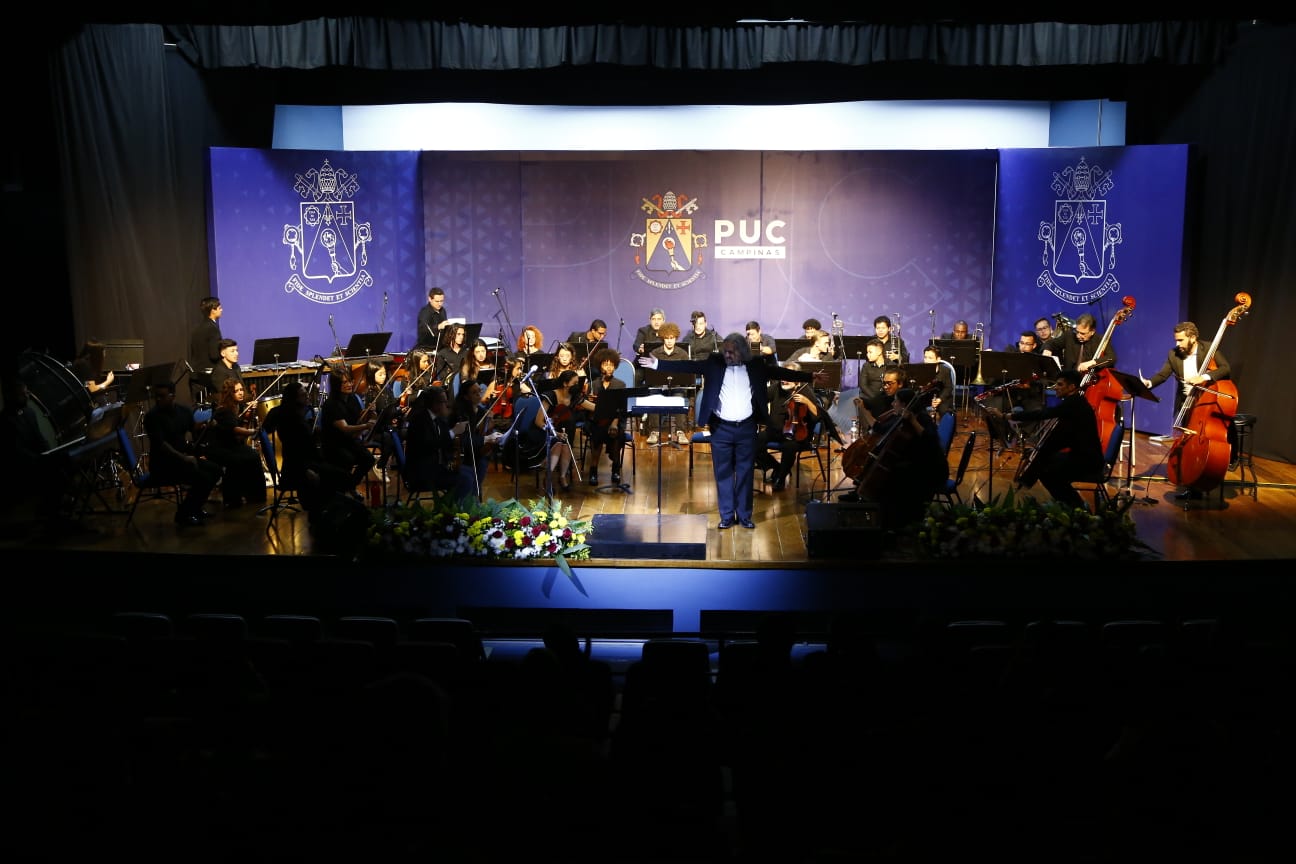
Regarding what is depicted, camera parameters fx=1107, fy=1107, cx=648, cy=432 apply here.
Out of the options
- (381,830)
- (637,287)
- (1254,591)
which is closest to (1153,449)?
(1254,591)

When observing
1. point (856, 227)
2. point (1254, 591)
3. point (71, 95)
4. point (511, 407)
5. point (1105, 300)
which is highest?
point (71, 95)

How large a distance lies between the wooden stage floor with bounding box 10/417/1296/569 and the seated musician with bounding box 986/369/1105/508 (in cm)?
65

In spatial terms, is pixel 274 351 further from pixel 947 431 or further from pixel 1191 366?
pixel 1191 366

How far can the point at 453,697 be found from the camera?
5.12m

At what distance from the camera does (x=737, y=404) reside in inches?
347

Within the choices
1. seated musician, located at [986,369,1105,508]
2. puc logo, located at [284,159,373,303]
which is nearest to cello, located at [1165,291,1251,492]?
seated musician, located at [986,369,1105,508]

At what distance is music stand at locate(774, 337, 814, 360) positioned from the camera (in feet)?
39.0

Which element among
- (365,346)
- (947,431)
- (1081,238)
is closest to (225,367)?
(365,346)

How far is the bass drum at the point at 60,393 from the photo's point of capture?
9.78 metres

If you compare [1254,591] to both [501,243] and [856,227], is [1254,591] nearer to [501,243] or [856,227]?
[856,227]

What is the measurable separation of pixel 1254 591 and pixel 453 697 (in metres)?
5.98

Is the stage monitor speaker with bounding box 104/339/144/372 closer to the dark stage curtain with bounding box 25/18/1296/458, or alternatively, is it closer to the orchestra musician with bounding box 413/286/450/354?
the dark stage curtain with bounding box 25/18/1296/458

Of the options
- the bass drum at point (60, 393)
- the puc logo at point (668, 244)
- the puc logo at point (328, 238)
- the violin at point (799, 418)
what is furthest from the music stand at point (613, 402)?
the puc logo at point (328, 238)

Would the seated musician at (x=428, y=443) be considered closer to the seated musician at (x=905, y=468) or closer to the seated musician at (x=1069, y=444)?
the seated musician at (x=905, y=468)
